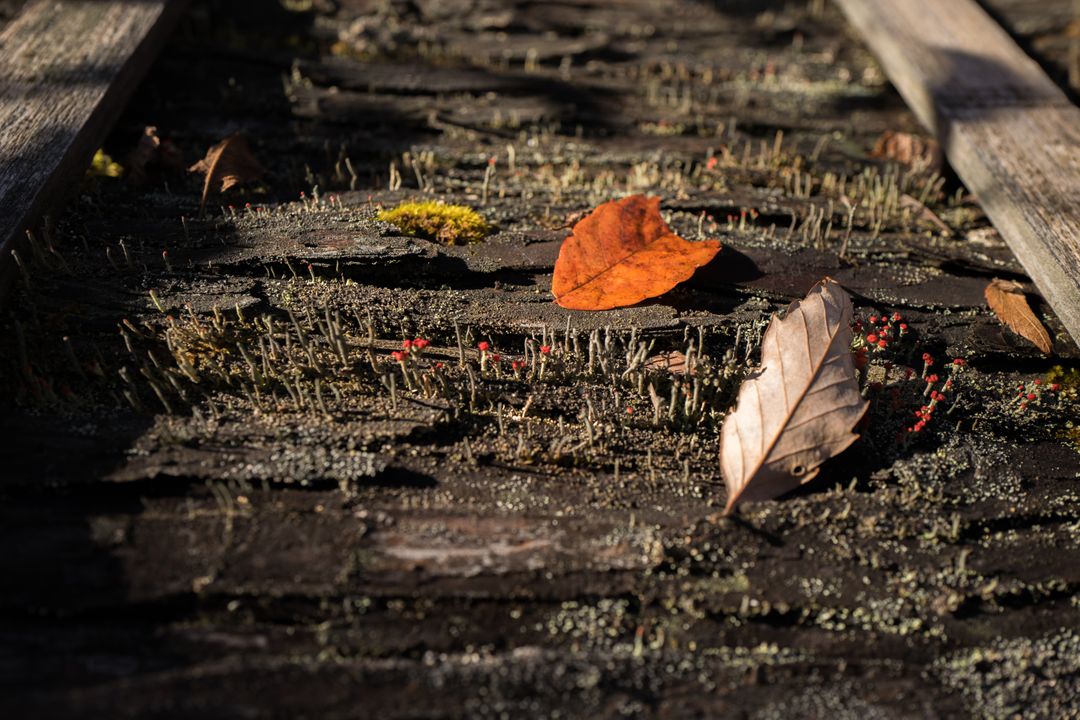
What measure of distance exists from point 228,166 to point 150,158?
408mm

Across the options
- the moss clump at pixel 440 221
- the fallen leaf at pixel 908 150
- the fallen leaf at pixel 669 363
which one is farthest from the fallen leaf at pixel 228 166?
the fallen leaf at pixel 908 150

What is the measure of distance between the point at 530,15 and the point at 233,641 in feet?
14.6

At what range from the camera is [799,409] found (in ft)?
9.75

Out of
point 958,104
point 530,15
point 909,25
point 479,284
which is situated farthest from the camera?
point 530,15

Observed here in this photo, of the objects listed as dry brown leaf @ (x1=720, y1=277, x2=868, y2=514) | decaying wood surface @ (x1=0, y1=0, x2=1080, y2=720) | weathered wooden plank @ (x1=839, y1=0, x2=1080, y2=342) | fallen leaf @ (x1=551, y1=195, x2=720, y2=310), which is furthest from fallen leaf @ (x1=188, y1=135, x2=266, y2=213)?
weathered wooden plank @ (x1=839, y1=0, x2=1080, y2=342)

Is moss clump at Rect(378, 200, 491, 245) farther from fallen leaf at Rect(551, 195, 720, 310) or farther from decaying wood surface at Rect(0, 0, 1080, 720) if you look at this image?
fallen leaf at Rect(551, 195, 720, 310)

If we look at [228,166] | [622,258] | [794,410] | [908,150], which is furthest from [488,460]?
[908,150]

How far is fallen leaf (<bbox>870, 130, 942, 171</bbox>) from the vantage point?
479 cm

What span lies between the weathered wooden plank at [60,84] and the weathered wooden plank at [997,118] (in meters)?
4.14

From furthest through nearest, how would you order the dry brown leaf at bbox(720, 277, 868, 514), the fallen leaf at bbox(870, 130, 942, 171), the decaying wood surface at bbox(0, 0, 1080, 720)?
the fallen leaf at bbox(870, 130, 942, 171)
the dry brown leaf at bbox(720, 277, 868, 514)
the decaying wood surface at bbox(0, 0, 1080, 720)

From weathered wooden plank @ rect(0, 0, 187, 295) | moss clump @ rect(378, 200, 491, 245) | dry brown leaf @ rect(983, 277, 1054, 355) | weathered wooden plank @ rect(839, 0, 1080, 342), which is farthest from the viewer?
moss clump @ rect(378, 200, 491, 245)

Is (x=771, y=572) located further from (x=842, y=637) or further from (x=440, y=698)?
(x=440, y=698)

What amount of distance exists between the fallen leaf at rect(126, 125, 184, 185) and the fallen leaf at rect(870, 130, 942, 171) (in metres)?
3.74

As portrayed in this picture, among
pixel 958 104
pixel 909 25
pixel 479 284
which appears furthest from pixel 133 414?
pixel 909 25
